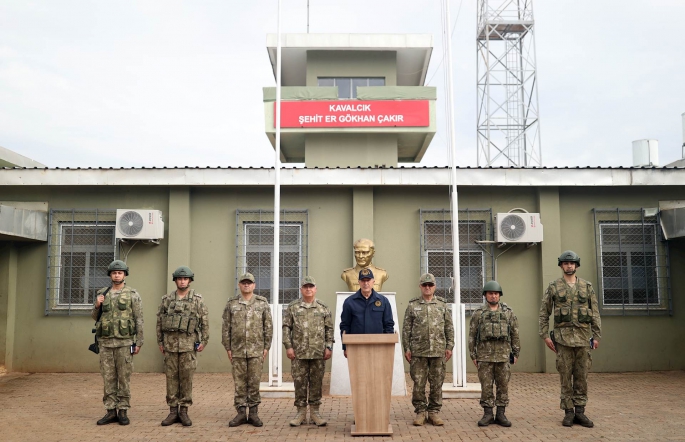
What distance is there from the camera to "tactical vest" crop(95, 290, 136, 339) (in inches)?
287

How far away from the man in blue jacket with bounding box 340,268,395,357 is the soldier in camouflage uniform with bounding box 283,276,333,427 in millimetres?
332

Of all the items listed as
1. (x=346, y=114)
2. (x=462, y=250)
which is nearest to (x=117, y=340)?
(x=462, y=250)

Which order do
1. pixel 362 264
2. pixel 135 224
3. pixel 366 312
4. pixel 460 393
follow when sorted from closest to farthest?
pixel 366 312 < pixel 460 393 < pixel 362 264 < pixel 135 224

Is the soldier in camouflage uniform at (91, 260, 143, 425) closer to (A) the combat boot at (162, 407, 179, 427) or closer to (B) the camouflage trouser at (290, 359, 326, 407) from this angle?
(A) the combat boot at (162, 407, 179, 427)

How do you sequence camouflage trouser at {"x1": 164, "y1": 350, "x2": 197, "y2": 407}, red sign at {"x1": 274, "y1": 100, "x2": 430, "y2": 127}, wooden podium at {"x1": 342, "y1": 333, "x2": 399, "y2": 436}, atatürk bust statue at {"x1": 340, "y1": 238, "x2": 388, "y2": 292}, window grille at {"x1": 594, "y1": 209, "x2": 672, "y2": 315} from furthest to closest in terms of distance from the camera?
red sign at {"x1": 274, "y1": 100, "x2": 430, "y2": 127} < window grille at {"x1": 594, "y1": 209, "x2": 672, "y2": 315} < atatürk bust statue at {"x1": 340, "y1": 238, "x2": 388, "y2": 292} < camouflage trouser at {"x1": 164, "y1": 350, "x2": 197, "y2": 407} < wooden podium at {"x1": 342, "y1": 333, "x2": 399, "y2": 436}

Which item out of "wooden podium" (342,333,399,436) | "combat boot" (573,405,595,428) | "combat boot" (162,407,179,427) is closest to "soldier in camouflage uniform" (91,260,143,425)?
"combat boot" (162,407,179,427)

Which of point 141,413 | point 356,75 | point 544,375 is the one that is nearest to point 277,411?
point 141,413

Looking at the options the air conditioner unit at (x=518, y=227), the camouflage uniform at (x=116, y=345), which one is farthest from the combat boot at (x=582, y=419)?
the camouflage uniform at (x=116, y=345)

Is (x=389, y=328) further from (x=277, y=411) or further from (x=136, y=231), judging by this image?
(x=136, y=231)

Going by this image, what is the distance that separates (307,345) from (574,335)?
310cm

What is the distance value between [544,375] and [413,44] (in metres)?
8.13

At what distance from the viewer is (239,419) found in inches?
280

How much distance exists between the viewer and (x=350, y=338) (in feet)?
21.6

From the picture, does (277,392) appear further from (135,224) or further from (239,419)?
(135,224)
